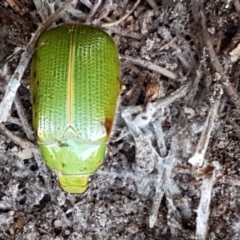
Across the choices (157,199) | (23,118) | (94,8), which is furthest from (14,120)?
(157,199)

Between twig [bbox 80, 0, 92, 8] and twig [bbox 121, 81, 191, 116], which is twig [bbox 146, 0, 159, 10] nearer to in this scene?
twig [bbox 80, 0, 92, 8]

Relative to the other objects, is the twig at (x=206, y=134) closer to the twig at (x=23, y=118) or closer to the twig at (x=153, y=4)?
the twig at (x=153, y=4)

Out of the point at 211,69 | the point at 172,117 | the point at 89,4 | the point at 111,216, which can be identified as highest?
the point at 89,4

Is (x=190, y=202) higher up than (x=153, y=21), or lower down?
lower down

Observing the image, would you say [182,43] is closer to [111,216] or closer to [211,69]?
[211,69]

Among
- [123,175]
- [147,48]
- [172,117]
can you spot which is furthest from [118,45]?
[123,175]

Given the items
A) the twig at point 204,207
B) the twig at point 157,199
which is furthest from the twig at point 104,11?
the twig at point 204,207

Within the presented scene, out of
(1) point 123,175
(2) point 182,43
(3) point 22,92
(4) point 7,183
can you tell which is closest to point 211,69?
(2) point 182,43
